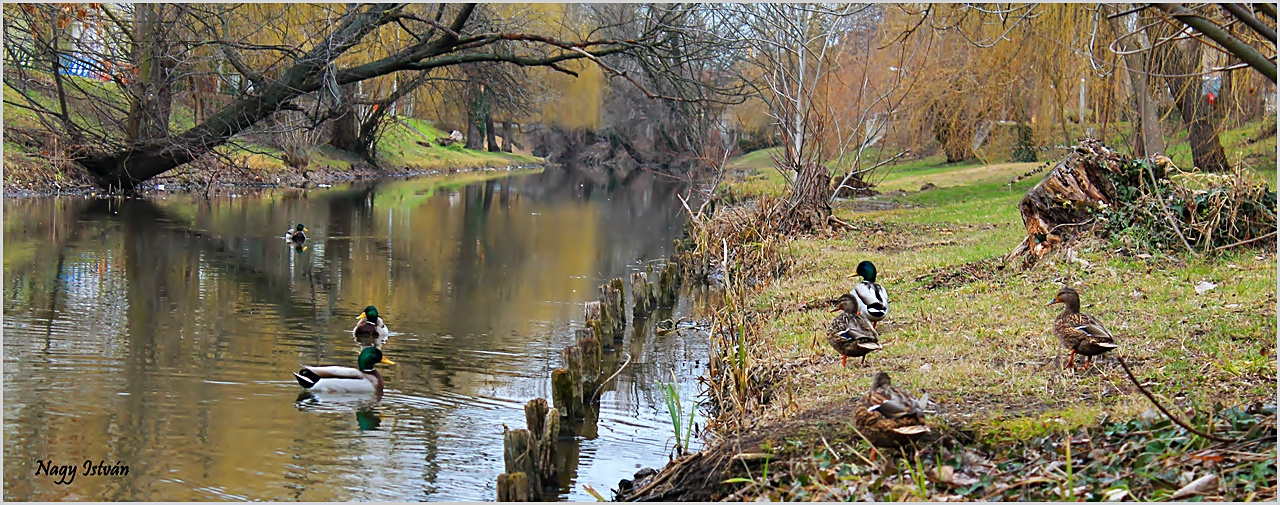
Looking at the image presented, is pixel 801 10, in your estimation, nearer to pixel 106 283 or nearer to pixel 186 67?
pixel 186 67

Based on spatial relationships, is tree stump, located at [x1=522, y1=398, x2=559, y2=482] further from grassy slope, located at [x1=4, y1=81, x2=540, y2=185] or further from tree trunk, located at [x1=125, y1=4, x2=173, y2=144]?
grassy slope, located at [x1=4, y1=81, x2=540, y2=185]

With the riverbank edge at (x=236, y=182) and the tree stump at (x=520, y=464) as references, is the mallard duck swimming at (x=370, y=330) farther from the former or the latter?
the riverbank edge at (x=236, y=182)

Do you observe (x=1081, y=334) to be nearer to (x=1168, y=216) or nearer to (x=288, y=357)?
(x=1168, y=216)

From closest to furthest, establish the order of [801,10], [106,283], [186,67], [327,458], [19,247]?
[327,458] → [106,283] → [19,247] → [186,67] → [801,10]

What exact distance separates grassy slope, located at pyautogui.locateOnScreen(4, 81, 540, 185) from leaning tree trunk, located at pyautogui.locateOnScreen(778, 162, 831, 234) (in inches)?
410

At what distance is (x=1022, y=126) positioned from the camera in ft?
101

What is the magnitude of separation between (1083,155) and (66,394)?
1124 centimetres

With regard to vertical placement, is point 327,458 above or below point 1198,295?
below

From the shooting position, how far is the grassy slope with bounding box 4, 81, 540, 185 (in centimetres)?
2795

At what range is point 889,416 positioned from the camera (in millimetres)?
5766

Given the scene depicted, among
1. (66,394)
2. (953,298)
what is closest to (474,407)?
(66,394)

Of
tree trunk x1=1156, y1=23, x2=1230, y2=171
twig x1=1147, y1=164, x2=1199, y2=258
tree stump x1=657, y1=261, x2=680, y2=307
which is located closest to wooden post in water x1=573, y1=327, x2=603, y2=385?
tree stump x1=657, y1=261, x2=680, y2=307

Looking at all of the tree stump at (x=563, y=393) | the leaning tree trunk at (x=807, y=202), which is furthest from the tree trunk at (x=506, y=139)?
the tree stump at (x=563, y=393)

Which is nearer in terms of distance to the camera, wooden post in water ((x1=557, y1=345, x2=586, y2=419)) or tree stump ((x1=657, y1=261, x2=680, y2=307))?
wooden post in water ((x1=557, y1=345, x2=586, y2=419))
